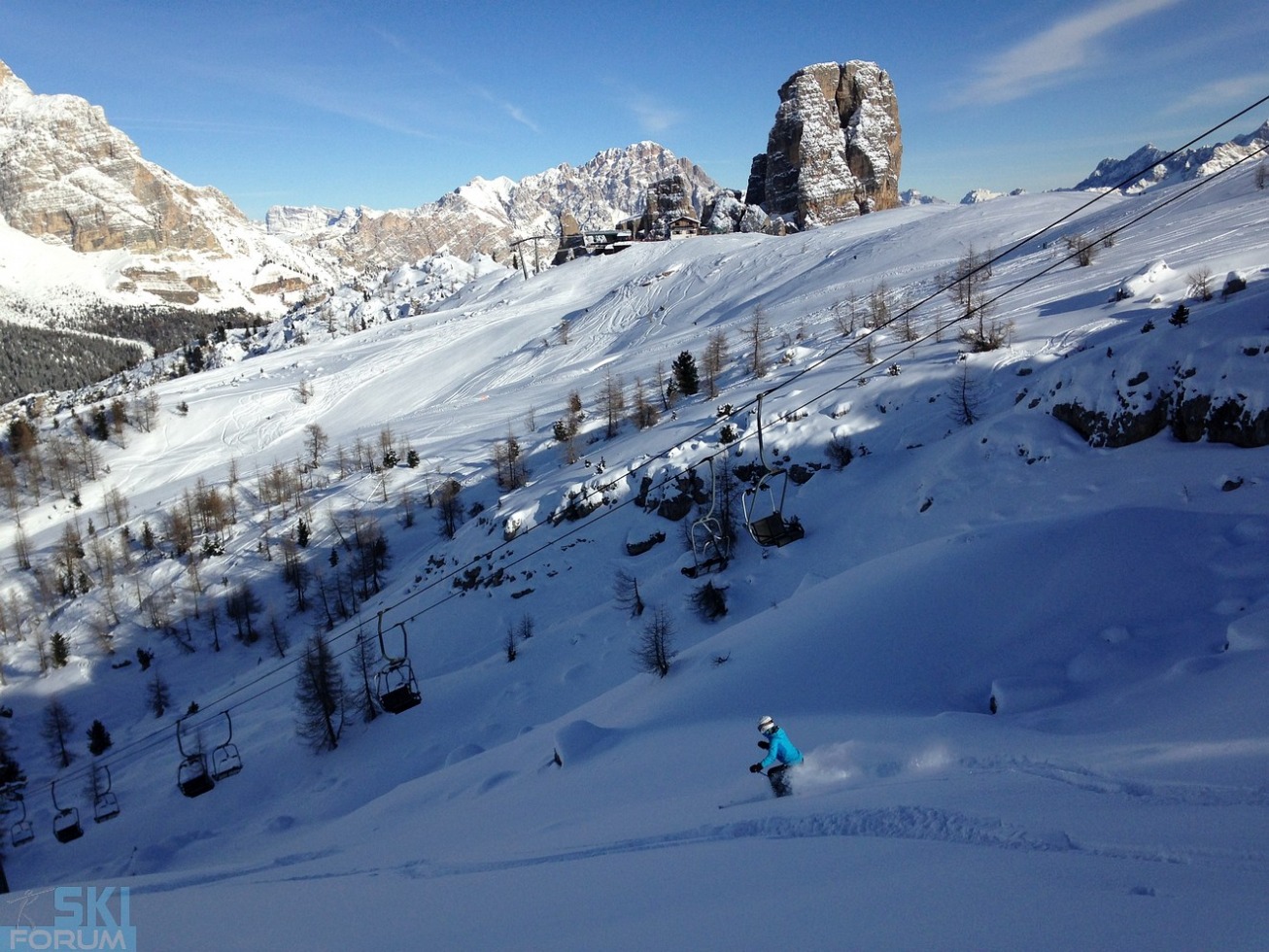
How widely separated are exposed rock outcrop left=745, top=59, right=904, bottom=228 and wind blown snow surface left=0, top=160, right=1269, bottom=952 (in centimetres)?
6888

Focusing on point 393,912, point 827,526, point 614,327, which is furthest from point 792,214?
point 393,912

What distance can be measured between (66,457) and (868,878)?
9362cm

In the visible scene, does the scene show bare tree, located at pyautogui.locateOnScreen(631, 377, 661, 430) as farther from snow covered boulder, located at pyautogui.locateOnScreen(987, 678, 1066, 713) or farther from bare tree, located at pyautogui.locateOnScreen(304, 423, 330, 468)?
snow covered boulder, located at pyautogui.locateOnScreen(987, 678, 1066, 713)

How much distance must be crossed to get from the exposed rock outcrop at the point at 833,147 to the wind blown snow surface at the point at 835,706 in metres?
68.9

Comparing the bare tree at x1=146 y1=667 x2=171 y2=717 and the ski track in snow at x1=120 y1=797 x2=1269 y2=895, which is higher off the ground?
the ski track in snow at x1=120 y1=797 x2=1269 y2=895

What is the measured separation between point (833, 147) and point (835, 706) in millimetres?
119525

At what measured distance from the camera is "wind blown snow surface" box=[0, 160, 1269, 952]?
209 inches

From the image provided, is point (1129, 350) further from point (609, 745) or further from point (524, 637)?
point (524, 637)

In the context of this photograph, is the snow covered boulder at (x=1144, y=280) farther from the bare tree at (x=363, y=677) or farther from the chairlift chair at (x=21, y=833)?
the chairlift chair at (x=21, y=833)

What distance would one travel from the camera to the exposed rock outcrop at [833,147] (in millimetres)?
109375

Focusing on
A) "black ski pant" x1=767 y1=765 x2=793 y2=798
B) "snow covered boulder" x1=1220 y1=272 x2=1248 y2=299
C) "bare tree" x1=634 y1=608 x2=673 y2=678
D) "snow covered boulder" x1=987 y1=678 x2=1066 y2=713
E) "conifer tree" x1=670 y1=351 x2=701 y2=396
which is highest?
"conifer tree" x1=670 y1=351 x2=701 y2=396

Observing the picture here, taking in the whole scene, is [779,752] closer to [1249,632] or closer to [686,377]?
[1249,632]

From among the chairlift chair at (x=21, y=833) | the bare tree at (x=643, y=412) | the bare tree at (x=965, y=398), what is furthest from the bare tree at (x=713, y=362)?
the chairlift chair at (x=21, y=833)

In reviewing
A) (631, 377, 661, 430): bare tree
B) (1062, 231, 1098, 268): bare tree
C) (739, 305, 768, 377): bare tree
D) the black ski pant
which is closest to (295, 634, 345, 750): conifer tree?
(631, 377, 661, 430): bare tree
